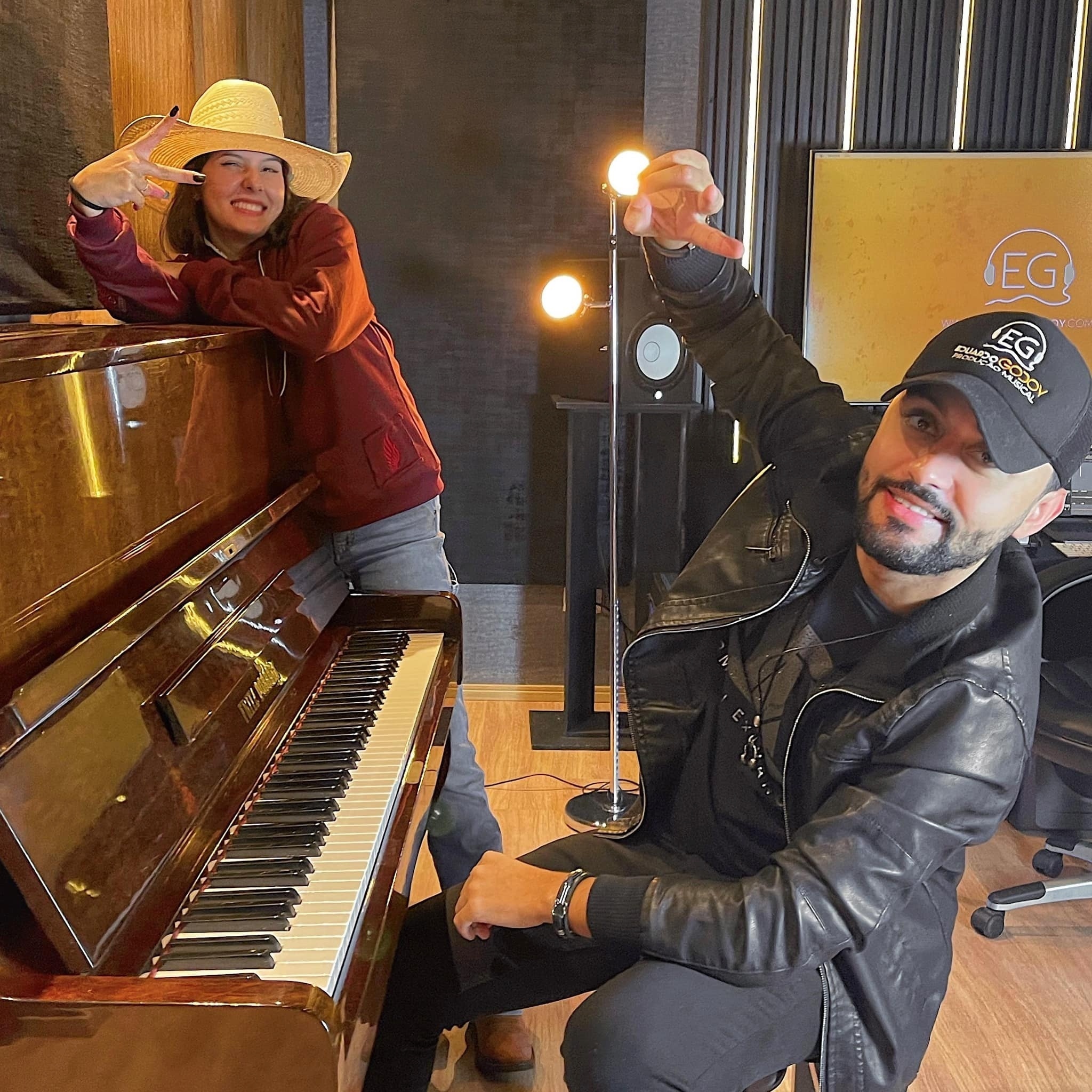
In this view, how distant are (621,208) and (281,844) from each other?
8.27 feet

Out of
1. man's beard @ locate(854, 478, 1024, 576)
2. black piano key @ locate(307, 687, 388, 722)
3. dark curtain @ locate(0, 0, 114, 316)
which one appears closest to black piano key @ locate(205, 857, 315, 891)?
black piano key @ locate(307, 687, 388, 722)

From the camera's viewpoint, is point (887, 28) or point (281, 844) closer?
point (281, 844)

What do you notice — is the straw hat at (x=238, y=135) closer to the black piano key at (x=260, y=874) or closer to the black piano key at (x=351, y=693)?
the black piano key at (x=351, y=693)

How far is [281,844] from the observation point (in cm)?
107

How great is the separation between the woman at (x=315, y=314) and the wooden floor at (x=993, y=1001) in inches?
6.0

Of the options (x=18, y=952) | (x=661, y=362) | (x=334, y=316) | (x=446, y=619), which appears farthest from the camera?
(x=661, y=362)

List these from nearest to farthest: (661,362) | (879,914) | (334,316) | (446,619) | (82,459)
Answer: (82,459) < (879,914) < (334,316) < (446,619) < (661,362)

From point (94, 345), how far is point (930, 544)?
0.90 meters

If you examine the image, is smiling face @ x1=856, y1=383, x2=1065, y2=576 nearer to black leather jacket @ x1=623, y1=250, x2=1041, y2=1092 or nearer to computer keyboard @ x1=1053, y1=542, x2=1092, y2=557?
black leather jacket @ x1=623, y1=250, x2=1041, y2=1092

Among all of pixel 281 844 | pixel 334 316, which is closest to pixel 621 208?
pixel 334 316

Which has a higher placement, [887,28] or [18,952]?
[887,28]

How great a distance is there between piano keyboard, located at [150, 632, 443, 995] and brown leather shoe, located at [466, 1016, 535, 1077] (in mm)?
726

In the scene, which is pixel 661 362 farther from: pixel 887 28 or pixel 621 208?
pixel 887 28

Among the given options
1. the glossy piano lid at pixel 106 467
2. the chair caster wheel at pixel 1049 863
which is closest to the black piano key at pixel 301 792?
the glossy piano lid at pixel 106 467
